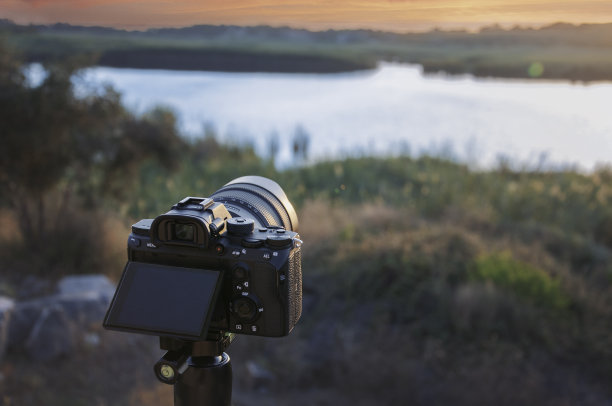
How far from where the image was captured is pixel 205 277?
1637 millimetres

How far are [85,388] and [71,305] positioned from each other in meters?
0.78

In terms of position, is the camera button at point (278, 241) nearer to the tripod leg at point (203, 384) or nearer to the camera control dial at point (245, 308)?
the camera control dial at point (245, 308)

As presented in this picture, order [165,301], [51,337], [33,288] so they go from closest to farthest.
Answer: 1. [165,301]
2. [51,337]
3. [33,288]

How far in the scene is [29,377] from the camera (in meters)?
4.06

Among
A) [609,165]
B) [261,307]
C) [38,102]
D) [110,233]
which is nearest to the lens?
[261,307]

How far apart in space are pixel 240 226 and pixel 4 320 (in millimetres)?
3340

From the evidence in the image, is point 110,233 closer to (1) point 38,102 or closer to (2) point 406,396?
(1) point 38,102

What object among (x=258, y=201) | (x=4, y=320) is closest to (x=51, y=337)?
(x=4, y=320)

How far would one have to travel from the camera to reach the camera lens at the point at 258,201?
2047mm

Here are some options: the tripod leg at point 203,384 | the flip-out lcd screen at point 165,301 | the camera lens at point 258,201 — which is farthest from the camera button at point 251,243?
the tripod leg at point 203,384

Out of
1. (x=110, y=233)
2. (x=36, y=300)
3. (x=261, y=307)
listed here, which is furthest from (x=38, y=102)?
(x=261, y=307)

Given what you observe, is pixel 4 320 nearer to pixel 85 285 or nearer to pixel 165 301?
pixel 85 285

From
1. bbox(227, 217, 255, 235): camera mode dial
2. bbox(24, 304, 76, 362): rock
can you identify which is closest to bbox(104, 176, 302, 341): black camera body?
bbox(227, 217, 255, 235): camera mode dial

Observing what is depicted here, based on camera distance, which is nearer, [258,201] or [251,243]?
[251,243]
